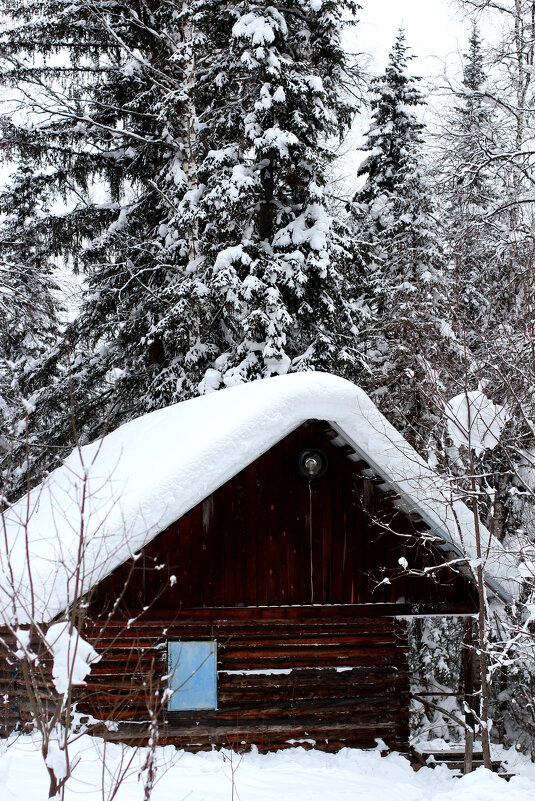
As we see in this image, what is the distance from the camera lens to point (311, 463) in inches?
387

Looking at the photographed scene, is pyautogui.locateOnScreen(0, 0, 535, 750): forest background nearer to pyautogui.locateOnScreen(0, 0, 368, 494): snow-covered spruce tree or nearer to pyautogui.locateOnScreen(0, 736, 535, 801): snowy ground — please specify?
pyautogui.locateOnScreen(0, 0, 368, 494): snow-covered spruce tree

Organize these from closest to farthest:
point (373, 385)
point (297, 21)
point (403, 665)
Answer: point (403, 665)
point (297, 21)
point (373, 385)

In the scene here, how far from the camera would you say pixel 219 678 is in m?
10.1

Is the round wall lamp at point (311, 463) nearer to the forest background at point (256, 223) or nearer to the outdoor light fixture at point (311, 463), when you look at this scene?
the outdoor light fixture at point (311, 463)

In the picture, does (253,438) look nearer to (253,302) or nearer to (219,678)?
(219,678)

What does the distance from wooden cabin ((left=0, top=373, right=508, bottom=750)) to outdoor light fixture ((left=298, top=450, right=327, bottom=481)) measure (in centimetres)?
2

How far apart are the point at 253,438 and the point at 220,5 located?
34.9 feet

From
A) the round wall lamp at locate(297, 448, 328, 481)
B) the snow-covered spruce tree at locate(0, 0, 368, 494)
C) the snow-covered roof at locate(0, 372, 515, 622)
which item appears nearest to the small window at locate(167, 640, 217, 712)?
the snow-covered roof at locate(0, 372, 515, 622)

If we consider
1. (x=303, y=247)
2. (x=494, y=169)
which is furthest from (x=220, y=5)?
(x=494, y=169)

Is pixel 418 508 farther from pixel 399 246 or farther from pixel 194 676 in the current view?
pixel 399 246

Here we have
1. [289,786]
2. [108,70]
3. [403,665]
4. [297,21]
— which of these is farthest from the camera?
[108,70]

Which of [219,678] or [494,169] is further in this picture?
[494,169]

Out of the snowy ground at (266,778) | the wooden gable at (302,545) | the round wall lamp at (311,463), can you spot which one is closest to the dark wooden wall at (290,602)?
the wooden gable at (302,545)

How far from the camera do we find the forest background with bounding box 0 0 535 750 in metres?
11.9
